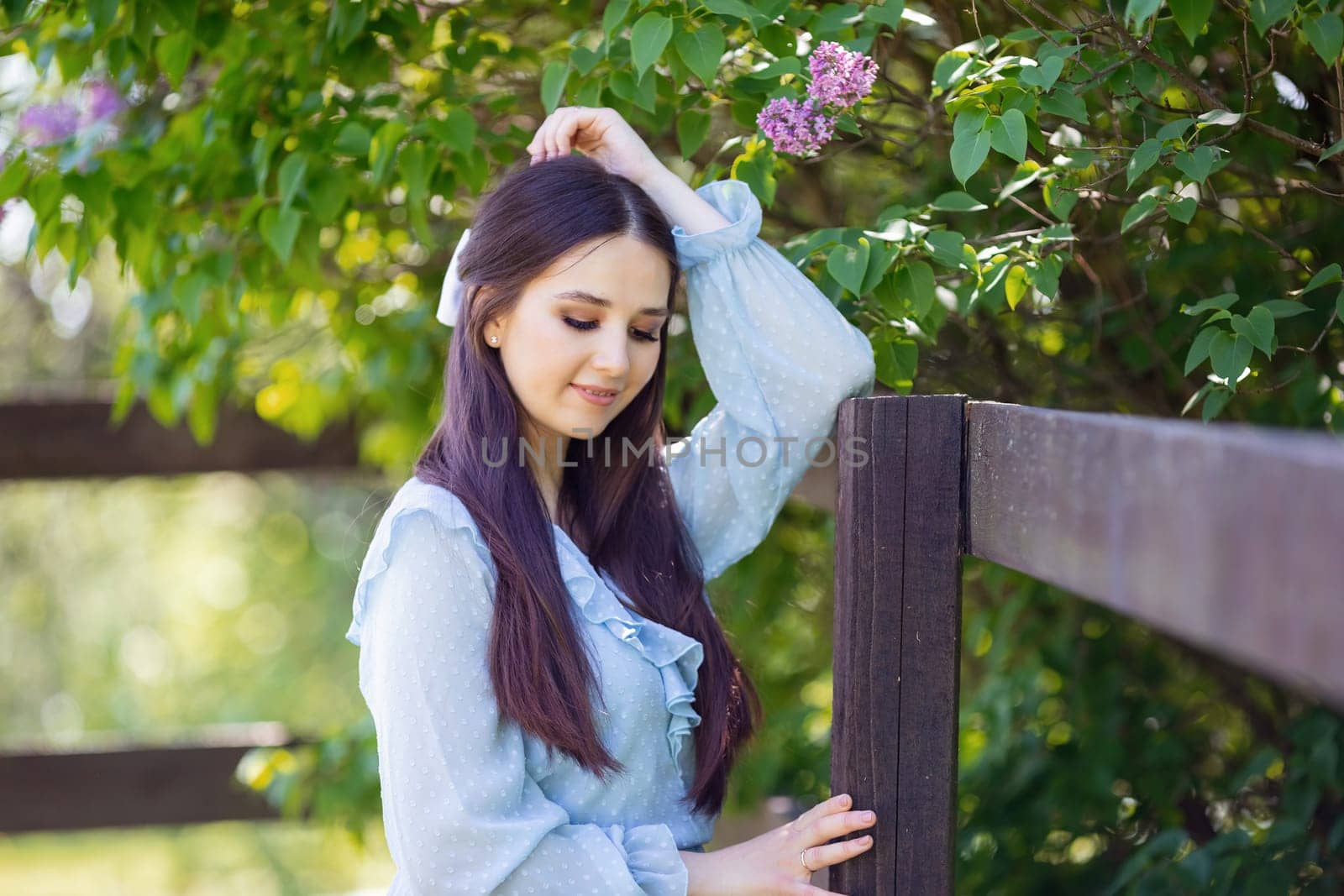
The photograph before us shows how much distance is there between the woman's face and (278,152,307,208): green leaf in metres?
0.46

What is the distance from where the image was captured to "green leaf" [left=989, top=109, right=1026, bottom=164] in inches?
52.0

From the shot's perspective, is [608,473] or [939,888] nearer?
[939,888]

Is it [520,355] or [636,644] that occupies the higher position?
[520,355]

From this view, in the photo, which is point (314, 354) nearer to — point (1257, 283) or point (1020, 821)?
point (1020, 821)

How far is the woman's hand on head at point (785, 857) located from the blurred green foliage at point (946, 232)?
1.98 ft

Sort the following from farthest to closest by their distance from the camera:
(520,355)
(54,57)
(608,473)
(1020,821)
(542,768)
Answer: (1020,821), (54,57), (608,473), (520,355), (542,768)

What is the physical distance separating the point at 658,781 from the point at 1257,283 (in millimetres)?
1286

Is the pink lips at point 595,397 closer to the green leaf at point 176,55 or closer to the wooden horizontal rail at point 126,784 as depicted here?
the green leaf at point 176,55

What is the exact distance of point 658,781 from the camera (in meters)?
1.55

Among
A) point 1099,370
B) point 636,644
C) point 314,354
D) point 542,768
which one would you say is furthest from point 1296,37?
point 314,354

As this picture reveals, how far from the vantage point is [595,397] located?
Result: 158 centimetres

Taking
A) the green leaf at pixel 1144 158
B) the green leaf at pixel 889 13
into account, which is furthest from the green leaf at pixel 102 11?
the green leaf at pixel 1144 158

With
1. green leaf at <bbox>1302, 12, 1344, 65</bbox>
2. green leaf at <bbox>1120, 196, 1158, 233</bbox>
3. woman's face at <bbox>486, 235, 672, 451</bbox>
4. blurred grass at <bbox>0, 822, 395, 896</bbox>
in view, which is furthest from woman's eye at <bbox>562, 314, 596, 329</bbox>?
blurred grass at <bbox>0, 822, 395, 896</bbox>

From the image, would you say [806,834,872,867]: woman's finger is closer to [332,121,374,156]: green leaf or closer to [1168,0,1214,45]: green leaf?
[1168,0,1214,45]: green leaf
